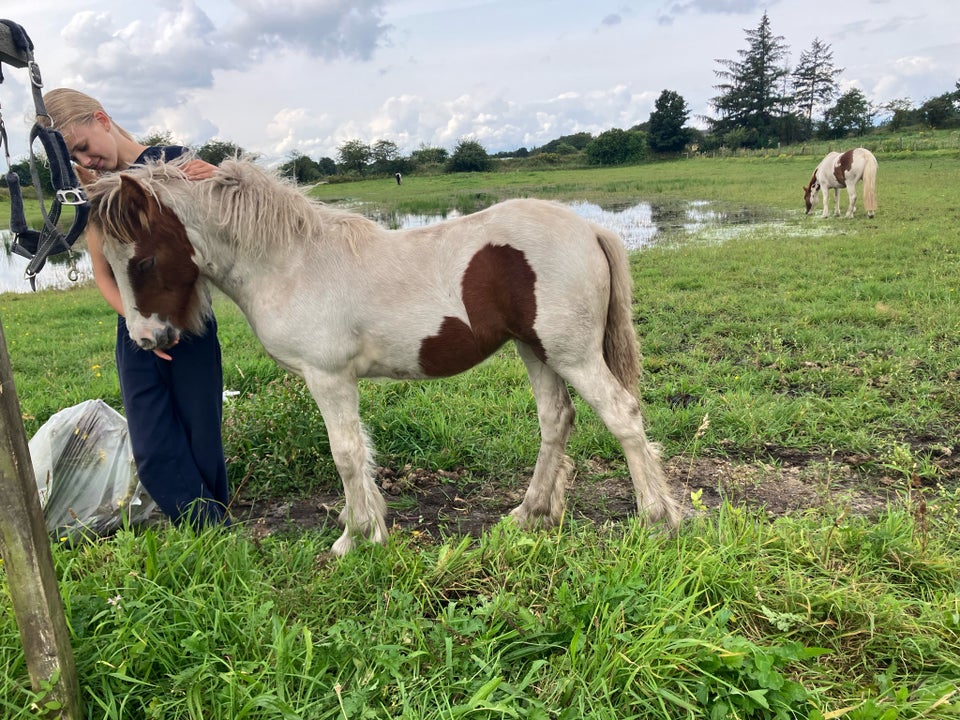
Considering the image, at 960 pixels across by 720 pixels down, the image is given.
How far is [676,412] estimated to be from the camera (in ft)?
13.6

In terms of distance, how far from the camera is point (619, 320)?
298cm

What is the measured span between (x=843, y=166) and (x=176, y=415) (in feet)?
50.9

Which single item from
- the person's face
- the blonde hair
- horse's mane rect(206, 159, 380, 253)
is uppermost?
the blonde hair

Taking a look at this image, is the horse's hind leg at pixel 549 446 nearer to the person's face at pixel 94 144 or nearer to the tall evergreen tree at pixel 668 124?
the person's face at pixel 94 144

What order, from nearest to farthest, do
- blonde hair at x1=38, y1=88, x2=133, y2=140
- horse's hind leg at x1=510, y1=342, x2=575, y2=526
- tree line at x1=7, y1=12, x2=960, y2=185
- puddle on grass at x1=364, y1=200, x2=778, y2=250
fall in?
blonde hair at x1=38, y1=88, x2=133, y2=140
horse's hind leg at x1=510, y1=342, x2=575, y2=526
puddle on grass at x1=364, y1=200, x2=778, y2=250
tree line at x1=7, y1=12, x2=960, y2=185

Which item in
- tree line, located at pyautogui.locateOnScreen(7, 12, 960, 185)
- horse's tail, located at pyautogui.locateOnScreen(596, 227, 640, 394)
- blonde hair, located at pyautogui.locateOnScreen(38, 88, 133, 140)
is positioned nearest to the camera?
blonde hair, located at pyautogui.locateOnScreen(38, 88, 133, 140)

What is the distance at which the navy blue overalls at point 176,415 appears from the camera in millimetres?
2820

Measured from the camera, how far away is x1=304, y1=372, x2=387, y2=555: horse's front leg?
272 centimetres

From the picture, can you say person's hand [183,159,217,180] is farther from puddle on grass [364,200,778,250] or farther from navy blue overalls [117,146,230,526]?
puddle on grass [364,200,778,250]

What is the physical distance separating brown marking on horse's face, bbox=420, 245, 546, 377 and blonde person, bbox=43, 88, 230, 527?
45.1 inches

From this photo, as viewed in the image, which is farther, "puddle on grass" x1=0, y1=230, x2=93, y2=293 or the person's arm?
"puddle on grass" x1=0, y1=230, x2=93, y2=293

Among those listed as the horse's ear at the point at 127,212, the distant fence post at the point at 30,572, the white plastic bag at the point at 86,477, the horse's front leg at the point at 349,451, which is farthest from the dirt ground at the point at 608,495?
the horse's ear at the point at 127,212

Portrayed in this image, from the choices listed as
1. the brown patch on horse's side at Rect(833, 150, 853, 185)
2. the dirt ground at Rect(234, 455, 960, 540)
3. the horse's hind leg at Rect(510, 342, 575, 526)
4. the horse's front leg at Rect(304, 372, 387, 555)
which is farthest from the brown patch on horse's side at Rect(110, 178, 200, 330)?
the brown patch on horse's side at Rect(833, 150, 853, 185)

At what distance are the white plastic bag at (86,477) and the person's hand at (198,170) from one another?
1.53 m
